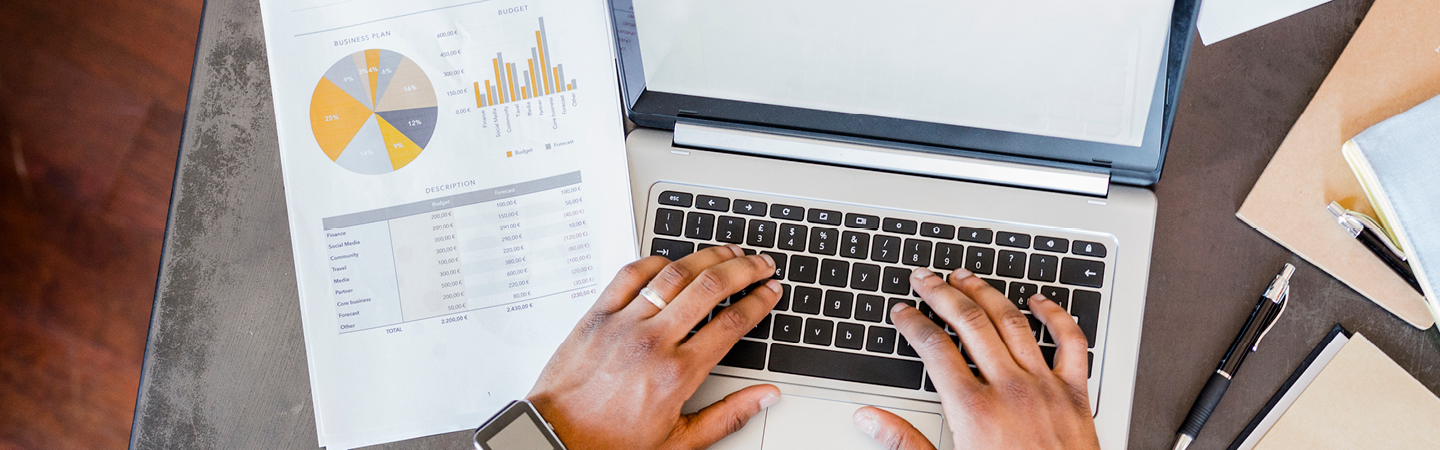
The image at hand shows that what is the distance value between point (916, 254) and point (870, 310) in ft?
0.19

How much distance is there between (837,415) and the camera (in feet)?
1.70

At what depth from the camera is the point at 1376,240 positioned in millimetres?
533

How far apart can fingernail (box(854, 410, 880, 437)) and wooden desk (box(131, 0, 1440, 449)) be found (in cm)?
22

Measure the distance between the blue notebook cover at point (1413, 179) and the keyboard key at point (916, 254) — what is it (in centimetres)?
34

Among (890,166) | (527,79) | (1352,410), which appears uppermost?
(527,79)

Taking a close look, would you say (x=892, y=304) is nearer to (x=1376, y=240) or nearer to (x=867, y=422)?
(x=867, y=422)

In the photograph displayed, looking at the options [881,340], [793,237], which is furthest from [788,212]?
[881,340]

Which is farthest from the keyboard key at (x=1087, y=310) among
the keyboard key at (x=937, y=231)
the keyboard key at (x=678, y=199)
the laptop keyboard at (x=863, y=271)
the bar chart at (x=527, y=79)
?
the bar chart at (x=527, y=79)

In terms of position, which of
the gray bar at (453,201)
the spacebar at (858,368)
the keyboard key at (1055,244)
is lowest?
the spacebar at (858,368)

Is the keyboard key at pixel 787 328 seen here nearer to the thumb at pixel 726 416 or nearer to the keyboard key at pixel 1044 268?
the thumb at pixel 726 416

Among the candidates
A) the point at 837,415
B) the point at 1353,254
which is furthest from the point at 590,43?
the point at 1353,254

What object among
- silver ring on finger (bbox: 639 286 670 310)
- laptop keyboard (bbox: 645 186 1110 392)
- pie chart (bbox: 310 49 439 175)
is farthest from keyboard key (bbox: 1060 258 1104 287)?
pie chart (bbox: 310 49 439 175)

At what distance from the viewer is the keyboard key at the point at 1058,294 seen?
1.70 feet

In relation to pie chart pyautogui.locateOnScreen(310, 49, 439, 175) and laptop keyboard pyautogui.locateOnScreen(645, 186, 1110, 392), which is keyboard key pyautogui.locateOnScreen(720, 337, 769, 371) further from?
pie chart pyautogui.locateOnScreen(310, 49, 439, 175)
